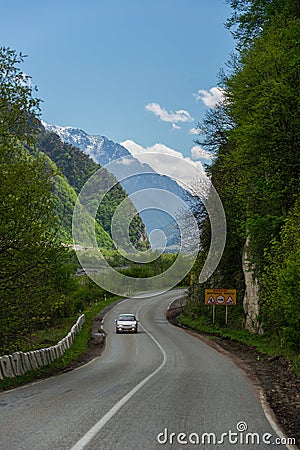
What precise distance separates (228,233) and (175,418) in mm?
30000

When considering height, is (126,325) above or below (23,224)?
below

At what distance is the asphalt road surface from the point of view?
7770 millimetres

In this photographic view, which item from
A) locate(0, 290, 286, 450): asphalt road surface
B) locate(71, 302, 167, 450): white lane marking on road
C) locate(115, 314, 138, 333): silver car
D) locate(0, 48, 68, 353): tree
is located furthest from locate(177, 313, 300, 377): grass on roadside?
locate(0, 48, 68, 353): tree

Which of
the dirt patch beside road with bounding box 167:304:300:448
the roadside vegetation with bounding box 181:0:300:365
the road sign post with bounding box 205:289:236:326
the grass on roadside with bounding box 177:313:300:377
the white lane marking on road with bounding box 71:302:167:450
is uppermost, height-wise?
the roadside vegetation with bounding box 181:0:300:365

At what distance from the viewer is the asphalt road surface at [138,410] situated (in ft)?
25.5

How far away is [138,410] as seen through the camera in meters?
10.2

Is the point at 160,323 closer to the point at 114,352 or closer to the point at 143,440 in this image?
the point at 114,352

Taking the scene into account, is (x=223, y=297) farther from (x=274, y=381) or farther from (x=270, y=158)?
(x=274, y=381)

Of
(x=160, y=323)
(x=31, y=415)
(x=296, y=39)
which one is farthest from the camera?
(x=160, y=323)

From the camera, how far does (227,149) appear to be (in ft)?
122

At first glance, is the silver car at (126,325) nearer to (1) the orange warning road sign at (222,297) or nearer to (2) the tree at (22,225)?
(1) the orange warning road sign at (222,297)

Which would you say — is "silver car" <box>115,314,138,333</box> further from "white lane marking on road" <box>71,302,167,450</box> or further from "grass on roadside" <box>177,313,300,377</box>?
"white lane marking on road" <box>71,302,167,450</box>

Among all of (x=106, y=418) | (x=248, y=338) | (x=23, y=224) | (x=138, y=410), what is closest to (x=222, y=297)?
(x=248, y=338)

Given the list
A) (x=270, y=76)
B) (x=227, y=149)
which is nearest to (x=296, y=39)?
(x=270, y=76)
